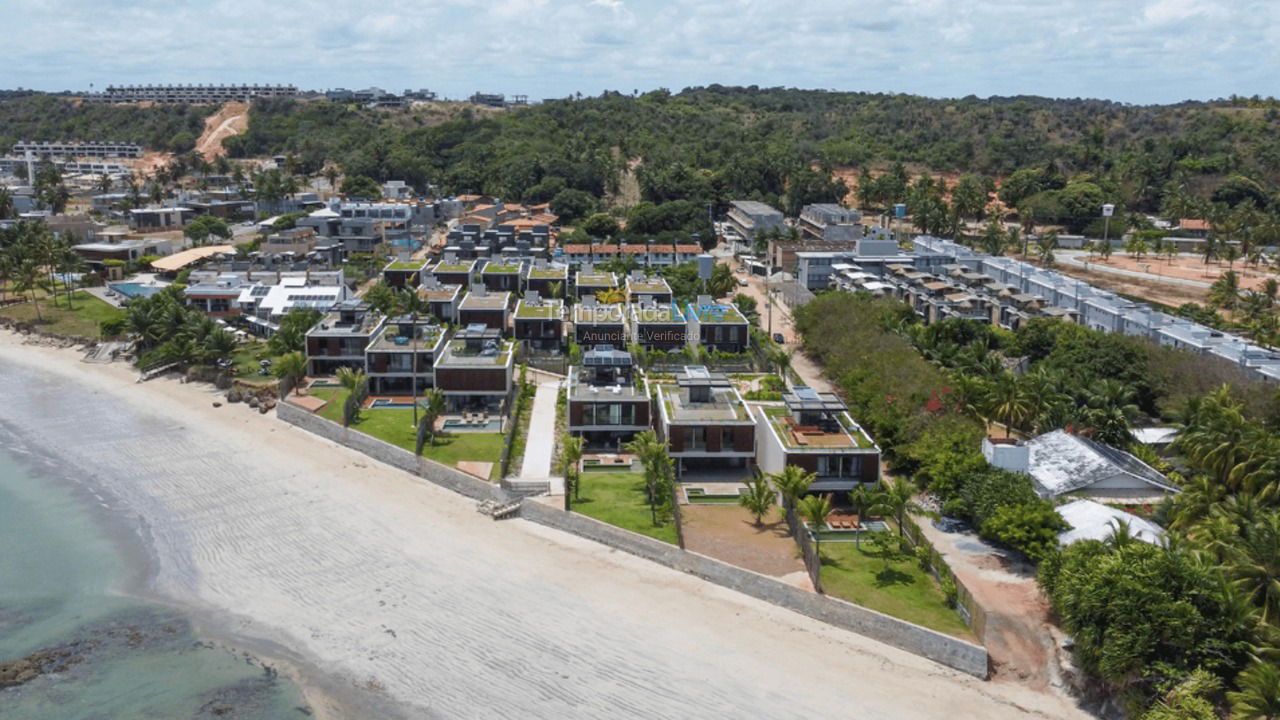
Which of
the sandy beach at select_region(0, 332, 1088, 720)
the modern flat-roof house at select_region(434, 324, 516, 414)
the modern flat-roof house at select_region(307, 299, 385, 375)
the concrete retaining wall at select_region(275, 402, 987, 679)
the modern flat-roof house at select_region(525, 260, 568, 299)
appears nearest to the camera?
the sandy beach at select_region(0, 332, 1088, 720)

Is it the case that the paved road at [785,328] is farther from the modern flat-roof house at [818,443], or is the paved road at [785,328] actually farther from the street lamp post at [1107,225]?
the street lamp post at [1107,225]

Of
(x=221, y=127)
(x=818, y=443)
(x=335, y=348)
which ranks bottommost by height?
(x=818, y=443)

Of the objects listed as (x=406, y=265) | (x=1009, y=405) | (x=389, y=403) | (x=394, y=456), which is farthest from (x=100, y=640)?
(x=406, y=265)

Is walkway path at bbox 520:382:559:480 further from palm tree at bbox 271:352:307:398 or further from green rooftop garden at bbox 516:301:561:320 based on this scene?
palm tree at bbox 271:352:307:398

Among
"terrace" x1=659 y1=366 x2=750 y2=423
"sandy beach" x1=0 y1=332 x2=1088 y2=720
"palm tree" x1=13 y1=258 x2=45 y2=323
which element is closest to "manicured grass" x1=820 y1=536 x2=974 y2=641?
"sandy beach" x1=0 y1=332 x2=1088 y2=720

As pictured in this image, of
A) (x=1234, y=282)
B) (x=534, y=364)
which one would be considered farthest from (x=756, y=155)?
(x=534, y=364)

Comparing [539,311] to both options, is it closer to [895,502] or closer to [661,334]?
[661,334]

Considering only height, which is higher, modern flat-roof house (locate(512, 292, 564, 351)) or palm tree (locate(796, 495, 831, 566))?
modern flat-roof house (locate(512, 292, 564, 351))
